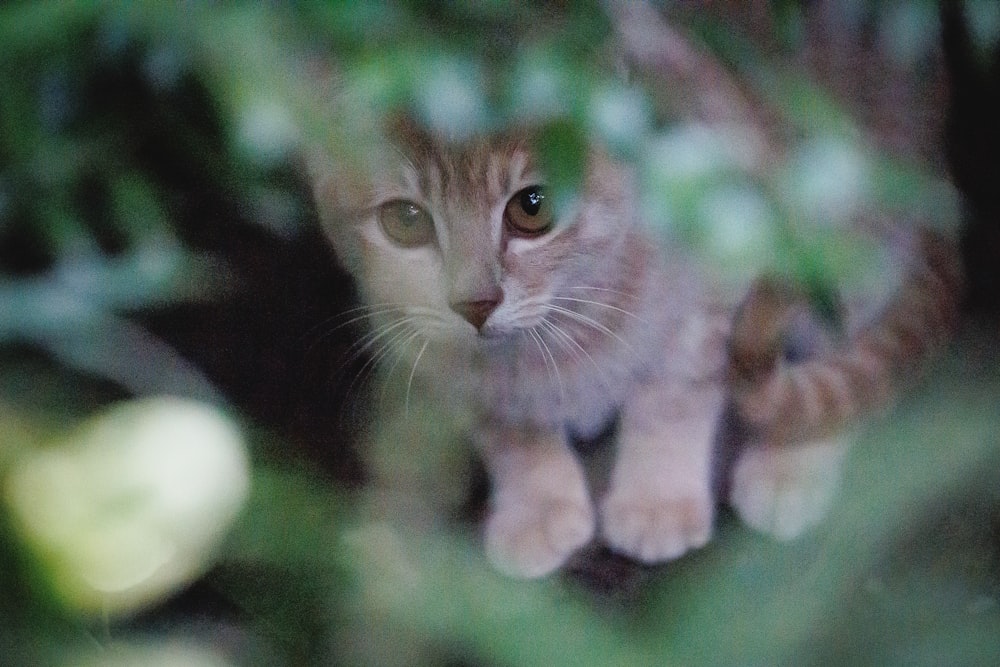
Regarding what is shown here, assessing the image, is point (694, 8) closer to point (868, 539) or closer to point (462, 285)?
point (462, 285)

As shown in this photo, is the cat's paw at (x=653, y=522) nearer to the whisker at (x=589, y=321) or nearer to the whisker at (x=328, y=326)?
the whisker at (x=589, y=321)

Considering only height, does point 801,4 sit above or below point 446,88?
above

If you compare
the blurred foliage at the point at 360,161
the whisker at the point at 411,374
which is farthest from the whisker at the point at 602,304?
the blurred foliage at the point at 360,161

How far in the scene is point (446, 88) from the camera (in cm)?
46

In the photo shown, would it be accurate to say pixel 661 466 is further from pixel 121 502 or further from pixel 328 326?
pixel 121 502

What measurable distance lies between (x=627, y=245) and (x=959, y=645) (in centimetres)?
44

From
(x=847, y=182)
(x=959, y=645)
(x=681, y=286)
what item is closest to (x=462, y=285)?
(x=681, y=286)

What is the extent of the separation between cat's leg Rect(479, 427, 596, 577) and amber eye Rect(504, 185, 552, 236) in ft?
0.73

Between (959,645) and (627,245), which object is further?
(627,245)

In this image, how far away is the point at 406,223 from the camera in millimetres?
826

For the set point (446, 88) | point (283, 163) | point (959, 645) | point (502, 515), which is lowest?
point (959, 645)

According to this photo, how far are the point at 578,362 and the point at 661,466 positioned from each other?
131mm

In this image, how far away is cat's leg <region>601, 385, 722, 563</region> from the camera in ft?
2.87

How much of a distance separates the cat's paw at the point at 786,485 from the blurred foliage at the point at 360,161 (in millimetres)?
104
